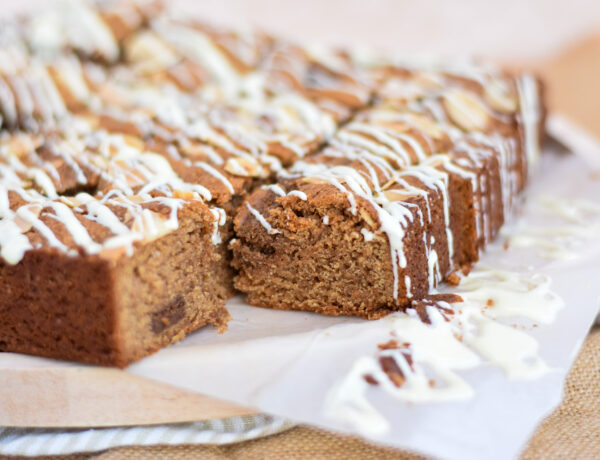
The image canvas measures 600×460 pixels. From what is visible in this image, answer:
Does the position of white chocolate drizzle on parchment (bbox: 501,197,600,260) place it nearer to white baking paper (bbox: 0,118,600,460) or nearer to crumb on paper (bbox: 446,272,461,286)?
white baking paper (bbox: 0,118,600,460)

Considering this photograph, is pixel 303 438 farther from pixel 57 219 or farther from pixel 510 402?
pixel 57 219

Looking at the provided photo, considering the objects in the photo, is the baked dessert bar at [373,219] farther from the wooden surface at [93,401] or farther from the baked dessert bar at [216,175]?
the wooden surface at [93,401]

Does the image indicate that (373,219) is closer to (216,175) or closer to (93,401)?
(216,175)

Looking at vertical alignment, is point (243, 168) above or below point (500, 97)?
below

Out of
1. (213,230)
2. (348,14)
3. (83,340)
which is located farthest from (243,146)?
(348,14)

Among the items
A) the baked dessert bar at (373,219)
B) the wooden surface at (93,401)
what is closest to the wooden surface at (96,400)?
the wooden surface at (93,401)

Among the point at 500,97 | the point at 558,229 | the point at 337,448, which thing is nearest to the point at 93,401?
the point at 337,448
